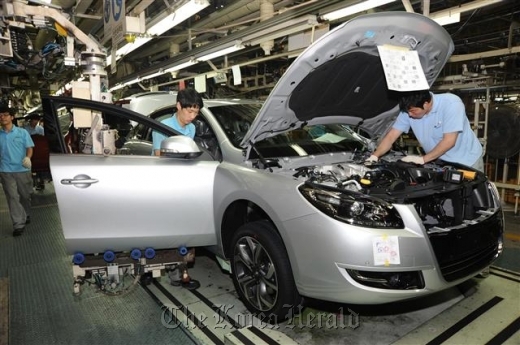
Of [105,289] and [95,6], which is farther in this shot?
[95,6]

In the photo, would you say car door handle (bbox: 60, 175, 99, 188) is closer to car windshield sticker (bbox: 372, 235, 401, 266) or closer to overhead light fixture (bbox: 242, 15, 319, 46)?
car windshield sticker (bbox: 372, 235, 401, 266)

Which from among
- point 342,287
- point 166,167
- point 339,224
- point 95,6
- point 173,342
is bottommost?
point 173,342

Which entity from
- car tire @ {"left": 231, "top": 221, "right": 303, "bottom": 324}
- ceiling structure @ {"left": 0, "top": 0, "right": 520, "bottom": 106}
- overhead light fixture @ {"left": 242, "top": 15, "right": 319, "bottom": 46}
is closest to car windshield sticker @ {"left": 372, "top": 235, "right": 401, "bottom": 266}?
car tire @ {"left": 231, "top": 221, "right": 303, "bottom": 324}

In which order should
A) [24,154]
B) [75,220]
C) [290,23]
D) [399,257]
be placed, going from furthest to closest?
[24,154] → [290,23] → [75,220] → [399,257]

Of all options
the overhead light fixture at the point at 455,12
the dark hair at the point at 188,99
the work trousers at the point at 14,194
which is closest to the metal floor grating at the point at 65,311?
the work trousers at the point at 14,194

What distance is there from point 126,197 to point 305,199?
4.21ft

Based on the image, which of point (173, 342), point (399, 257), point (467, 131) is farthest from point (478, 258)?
point (173, 342)

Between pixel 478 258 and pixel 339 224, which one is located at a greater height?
pixel 339 224

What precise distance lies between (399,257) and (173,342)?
4.93 feet

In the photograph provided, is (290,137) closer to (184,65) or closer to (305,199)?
(305,199)

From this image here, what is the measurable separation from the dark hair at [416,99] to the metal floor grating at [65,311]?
2390mm

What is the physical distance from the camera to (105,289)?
120 inches

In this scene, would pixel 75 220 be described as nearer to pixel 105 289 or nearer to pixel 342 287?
pixel 105 289

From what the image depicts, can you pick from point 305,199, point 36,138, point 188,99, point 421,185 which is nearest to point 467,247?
point 421,185
